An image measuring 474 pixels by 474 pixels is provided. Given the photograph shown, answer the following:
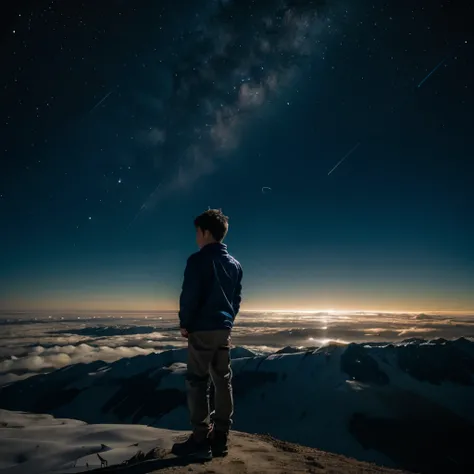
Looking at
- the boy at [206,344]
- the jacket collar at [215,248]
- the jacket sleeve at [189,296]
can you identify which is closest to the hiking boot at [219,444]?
the boy at [206,344]

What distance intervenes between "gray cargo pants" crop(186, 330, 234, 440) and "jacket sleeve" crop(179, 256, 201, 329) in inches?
10.2

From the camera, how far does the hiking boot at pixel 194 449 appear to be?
4.81 m

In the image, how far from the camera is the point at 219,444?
5.07 meters

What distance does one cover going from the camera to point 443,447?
6978 inches

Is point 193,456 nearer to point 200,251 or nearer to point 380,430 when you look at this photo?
point 200,251

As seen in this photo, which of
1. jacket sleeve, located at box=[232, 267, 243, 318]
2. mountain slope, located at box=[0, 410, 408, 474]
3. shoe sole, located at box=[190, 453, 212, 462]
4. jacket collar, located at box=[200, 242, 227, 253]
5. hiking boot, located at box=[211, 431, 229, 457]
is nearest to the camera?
mountain slope, located at box=[0, 410, 408, 474]

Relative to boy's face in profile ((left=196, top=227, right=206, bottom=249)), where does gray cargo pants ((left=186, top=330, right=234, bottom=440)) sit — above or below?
below

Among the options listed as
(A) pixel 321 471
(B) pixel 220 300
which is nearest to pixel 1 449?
(B) pixel 220 300

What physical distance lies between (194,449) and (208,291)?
213 centimetres

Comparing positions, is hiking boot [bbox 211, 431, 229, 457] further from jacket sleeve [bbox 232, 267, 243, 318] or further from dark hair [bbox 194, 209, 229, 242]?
dark hair [bbox 194, 209, 229, 242]

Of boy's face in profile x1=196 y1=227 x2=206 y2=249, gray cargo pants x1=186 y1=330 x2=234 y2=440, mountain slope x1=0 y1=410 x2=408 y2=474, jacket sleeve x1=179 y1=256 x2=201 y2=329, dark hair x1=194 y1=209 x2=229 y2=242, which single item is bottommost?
mountain slope x1=0 y1=410 x2=408 y2=474

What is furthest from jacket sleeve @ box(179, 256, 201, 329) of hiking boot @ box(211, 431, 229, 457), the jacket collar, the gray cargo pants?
hiking boot @ box(211, 431, 229, 457)

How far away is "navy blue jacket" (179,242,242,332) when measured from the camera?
508cm

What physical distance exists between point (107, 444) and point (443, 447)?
8775 inches
